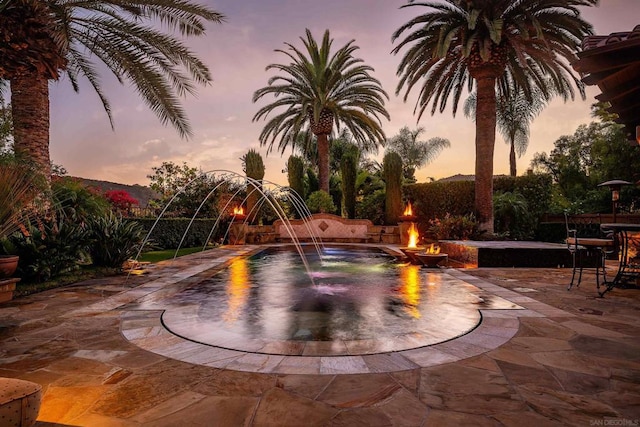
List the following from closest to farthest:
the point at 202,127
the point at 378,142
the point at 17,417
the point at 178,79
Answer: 1. the point at 17,417
2. the point at 178,79
3. the point at 202,127
4. the point at 378,142

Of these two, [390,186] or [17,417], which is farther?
[390,186]

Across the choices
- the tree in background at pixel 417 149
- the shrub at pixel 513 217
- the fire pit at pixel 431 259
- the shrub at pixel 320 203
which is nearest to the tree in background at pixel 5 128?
the fire pit at pixel 431 259

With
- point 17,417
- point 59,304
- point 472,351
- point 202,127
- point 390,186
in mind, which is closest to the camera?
point 17,417

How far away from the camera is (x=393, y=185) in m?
19.3

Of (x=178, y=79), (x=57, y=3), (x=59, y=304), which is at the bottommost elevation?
(x=59, y=304)

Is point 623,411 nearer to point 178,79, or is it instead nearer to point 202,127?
point 178,79

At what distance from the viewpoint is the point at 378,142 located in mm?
22875

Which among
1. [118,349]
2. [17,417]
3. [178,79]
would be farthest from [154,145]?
[17,417]

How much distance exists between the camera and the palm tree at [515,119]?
28297 mm

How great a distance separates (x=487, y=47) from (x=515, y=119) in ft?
62.2

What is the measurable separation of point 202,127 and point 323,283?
16.8 m

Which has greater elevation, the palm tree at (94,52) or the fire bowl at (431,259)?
the palm tree at (94,52)

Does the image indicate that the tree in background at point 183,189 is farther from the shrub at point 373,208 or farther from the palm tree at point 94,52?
the shrub at point 373,208

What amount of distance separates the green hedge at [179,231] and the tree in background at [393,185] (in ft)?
30.9
